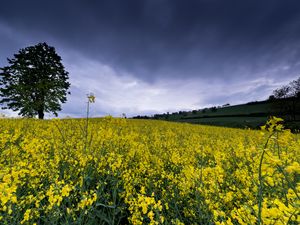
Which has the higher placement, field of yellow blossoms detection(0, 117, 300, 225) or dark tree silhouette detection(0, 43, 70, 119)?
dark tree silhouette detection(0, 43, 70, 119)

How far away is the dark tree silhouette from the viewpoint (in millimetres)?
27375

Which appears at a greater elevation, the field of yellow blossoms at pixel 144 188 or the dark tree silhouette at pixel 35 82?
the dark tree silhouette at pixel 35 82

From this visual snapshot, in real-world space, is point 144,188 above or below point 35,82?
below

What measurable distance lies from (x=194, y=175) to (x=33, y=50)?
35.8 metres

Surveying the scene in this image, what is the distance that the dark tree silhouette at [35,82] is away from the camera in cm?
2738

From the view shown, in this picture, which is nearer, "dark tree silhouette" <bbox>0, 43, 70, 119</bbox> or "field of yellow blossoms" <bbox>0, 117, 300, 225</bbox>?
"field of yellow blossoms" <bbox>0, 117, 300, 225</bbox>

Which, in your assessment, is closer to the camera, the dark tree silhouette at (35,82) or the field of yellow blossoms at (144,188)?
the field of yellow blossoms at (144,188)

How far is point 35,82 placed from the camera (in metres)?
28.4

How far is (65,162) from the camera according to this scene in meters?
3.97

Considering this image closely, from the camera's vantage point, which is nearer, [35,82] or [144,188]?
[144,188]

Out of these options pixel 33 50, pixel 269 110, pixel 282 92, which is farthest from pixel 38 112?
pixel 282 92

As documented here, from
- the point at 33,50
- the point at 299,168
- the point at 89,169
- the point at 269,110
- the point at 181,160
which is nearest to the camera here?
the point at 299,168

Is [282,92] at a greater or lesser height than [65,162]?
greater

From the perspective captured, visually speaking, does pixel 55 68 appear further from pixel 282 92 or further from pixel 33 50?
pixel 282 92
